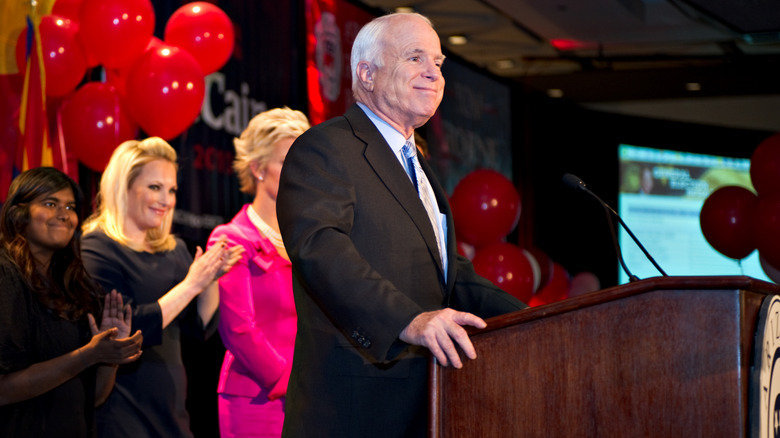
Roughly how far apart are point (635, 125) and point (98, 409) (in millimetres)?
7847

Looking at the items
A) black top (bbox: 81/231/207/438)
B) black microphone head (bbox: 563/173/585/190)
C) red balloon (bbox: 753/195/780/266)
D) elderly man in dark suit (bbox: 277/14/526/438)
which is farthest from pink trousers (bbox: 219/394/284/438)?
red balloon (bbox: 753/195/780/266)

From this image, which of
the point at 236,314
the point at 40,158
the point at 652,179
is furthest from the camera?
the point at 652,179

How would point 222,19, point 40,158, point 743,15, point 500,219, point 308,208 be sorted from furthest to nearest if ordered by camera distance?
point 743,15, point 500,219, point 222,19, point 40,158, point 308,208

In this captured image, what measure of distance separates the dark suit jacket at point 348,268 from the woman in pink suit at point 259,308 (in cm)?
93

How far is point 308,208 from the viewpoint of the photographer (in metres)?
1.67

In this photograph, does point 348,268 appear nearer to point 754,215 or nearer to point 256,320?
point 256,320

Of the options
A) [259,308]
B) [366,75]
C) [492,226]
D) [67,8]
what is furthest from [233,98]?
[366,75]

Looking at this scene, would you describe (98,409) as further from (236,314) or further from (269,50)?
(269,50)

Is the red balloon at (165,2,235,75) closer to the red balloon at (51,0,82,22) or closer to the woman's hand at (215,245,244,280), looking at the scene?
the red balloon at (51,0,82,22)

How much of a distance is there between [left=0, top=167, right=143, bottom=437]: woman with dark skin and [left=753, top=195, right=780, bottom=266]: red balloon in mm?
3930

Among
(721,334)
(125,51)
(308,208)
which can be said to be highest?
(125,51)

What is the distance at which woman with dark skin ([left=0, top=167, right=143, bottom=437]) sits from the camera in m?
2.44

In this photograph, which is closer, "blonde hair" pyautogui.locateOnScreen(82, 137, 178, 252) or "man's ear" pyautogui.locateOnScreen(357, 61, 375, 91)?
"man's ear" pyautogui.locateOnScreen(357, 61, 375, 91)

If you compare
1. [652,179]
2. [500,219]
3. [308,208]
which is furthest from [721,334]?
[652,179]
